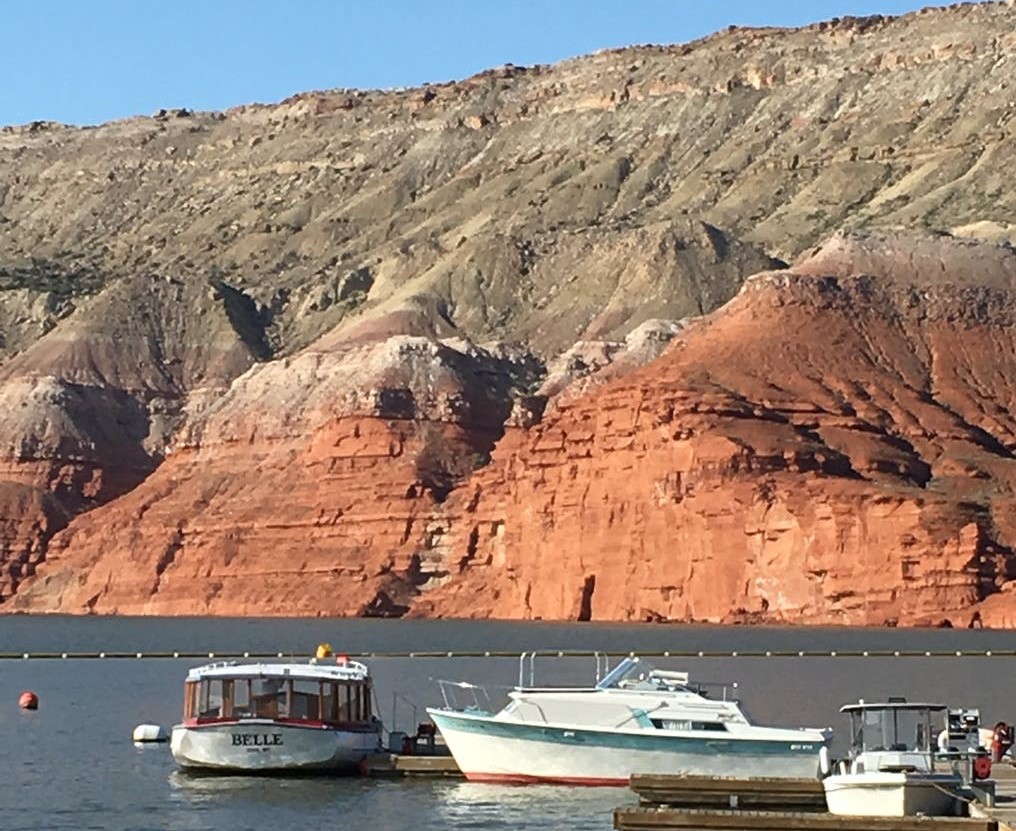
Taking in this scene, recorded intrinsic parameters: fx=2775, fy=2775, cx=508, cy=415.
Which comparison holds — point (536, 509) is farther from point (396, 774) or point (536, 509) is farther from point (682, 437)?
point (396, 774)

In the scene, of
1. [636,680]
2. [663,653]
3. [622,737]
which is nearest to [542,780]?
[622,737]

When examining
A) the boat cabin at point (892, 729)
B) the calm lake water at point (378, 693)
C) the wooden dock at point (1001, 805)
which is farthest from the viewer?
the calm lake water at point (378, 693)

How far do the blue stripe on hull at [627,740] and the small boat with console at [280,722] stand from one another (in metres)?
2.87

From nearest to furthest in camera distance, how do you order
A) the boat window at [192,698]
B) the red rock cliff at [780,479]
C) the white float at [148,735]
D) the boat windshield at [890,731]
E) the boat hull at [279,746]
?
the boat windshield at [890,731] → the boat hull at [279,746] → the boat window at [192,698] → the white float at [148,735] → the red rock cliff at [780,479]

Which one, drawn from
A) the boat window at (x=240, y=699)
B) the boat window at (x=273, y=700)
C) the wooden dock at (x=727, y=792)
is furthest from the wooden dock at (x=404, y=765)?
the wooden dock at (x=727, y=792)

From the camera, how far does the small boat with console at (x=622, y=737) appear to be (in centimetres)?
6544

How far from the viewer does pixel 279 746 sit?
71312 mm

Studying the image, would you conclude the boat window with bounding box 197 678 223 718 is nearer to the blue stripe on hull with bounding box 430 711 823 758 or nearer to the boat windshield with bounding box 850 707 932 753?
the blue stripe on hull with bounding box 430 711 823 758

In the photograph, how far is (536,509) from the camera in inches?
7323

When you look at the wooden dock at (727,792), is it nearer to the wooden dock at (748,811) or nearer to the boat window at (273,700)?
the wooden dock at (748,811)

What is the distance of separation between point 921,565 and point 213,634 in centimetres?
4577

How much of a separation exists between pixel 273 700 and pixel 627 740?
1000 centimetres

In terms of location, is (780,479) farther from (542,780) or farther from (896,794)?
(896,794)

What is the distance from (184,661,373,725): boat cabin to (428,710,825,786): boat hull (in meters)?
3.05
